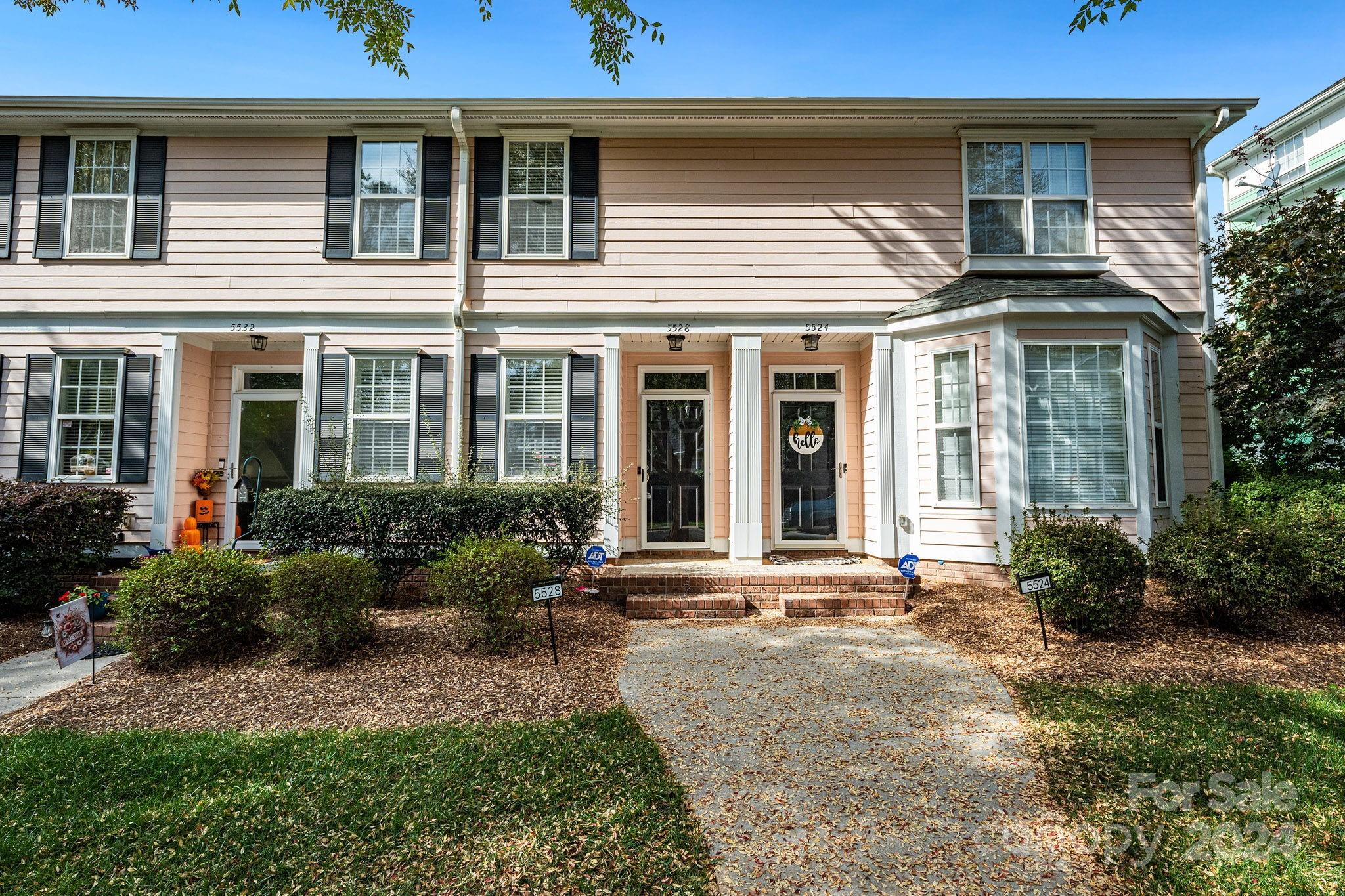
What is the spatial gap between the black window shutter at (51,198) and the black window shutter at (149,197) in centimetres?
86

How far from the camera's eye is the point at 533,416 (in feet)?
24.8

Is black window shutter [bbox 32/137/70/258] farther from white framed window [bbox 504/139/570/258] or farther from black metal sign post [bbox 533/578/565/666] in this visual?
black metal sign post [bbox 533/578/565/666]

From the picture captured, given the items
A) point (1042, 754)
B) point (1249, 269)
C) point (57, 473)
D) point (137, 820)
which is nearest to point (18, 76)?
point (57, 473)

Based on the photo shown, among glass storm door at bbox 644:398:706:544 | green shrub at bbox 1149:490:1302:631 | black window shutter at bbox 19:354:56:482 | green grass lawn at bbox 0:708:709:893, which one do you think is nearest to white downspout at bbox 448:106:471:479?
glass storm door at bbox 644:398:706:544

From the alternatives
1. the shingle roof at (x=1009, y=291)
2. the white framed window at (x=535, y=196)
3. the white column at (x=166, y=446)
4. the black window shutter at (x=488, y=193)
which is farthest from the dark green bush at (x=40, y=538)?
the shingle roof at (x=1009, y=291)

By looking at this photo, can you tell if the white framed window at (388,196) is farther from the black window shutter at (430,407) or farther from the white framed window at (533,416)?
the white framed window at (533,416)

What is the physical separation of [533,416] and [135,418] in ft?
15.2

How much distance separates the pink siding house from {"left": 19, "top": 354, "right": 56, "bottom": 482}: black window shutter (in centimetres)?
3

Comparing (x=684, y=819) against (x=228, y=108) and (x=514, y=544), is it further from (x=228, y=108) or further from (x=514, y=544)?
(x=228, y=108)

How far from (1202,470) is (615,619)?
7.00 meters

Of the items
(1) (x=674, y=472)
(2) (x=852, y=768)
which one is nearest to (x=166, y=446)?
(1) (x=674, y=472)

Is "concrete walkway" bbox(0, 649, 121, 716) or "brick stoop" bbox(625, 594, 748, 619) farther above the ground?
"brick stoop" bbox(625, 594, 748, 619)

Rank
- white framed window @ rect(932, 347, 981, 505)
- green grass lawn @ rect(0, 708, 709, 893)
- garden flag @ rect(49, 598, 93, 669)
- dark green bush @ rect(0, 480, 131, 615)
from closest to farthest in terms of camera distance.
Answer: green grass lawn @ rect(0, 708, 709, 893) → garden flag @ rect(49, 598, 93, 669) → dark green bush @ rect(0, 480, 131, 615) → white framed window @ rect(932, 347, 981, 505)

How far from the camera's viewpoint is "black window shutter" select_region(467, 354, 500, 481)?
24.5ft
